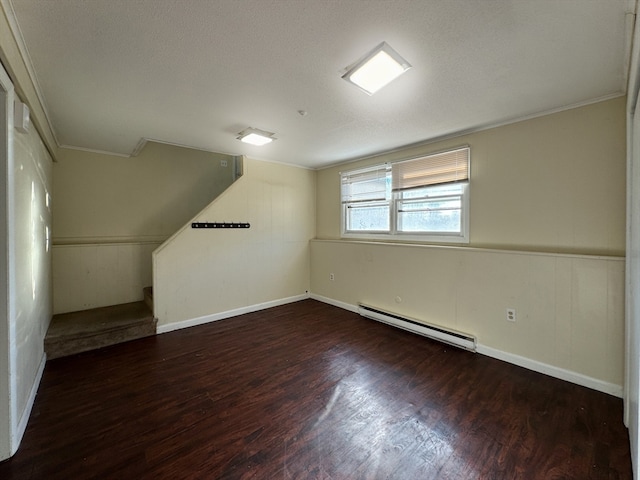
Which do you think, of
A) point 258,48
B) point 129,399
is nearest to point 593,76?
point 258,48

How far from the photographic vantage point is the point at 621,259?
2.07 meters

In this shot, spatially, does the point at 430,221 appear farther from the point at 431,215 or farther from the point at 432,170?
the point at 432,170

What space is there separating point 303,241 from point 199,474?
376 centimetres

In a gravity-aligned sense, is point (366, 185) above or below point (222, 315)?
above

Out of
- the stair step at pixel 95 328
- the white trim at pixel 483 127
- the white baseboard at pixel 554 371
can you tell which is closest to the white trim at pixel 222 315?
the stair step at pixel 95 328

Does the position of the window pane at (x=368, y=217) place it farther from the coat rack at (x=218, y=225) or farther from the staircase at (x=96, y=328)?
the staircase at (x=96, y=328)

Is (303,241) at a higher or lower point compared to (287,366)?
higher

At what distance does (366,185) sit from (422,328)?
7.53ft

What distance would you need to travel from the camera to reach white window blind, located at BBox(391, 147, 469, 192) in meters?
3.10

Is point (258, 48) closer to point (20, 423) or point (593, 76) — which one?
point (593, 76)

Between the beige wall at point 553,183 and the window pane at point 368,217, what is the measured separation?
126 cm

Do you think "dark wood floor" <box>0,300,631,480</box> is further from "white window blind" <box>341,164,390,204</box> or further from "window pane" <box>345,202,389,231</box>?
"white window blind" <box>341,164,390,204</box>

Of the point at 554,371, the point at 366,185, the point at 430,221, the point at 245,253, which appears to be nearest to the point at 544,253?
the point at 554,371

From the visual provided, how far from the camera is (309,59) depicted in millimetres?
1705
